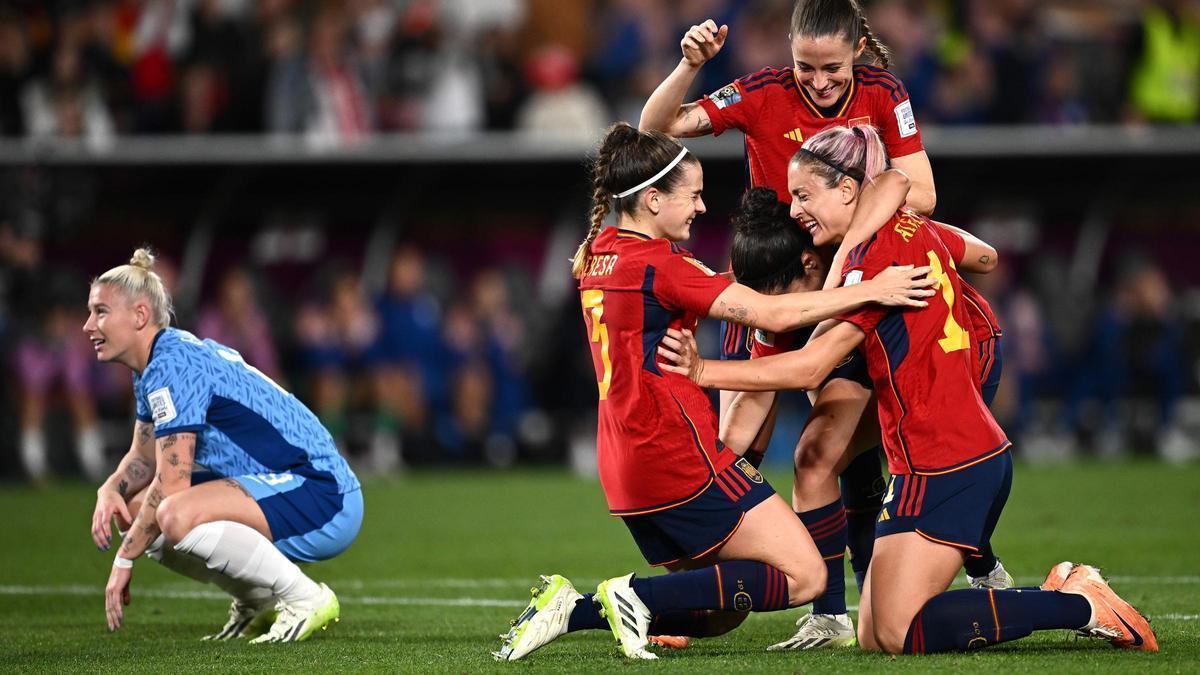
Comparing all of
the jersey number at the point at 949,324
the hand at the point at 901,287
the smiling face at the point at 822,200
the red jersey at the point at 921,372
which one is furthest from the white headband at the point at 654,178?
the jersey number at the point at 949,324

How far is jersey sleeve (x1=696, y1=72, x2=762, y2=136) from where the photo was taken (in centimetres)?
661

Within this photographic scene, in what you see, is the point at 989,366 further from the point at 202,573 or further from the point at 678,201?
the point at 202,573

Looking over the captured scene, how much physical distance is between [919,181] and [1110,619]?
1.94m

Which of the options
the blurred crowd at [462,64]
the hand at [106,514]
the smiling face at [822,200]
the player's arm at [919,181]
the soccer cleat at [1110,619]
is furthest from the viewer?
the blurred crowd at [462,64]

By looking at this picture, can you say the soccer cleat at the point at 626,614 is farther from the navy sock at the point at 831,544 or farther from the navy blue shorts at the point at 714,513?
the navy sock at the point at 831,544

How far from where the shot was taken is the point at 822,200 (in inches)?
Result: 227

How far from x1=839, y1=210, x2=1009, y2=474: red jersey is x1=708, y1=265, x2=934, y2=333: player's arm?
0.08 meters

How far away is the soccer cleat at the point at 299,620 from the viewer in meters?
6.38

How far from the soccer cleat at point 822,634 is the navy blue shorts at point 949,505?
0.66m

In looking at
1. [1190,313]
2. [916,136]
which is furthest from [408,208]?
[916,136]

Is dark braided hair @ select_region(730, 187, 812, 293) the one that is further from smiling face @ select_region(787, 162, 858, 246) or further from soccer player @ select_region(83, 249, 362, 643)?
soccer player @ select_region(83, 249, 362, 643)

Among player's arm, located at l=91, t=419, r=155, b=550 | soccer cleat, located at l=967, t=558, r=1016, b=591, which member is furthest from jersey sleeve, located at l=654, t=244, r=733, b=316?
player's arm, located at l=91, t=419, r=155, b=550

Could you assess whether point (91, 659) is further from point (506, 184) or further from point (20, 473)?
point (506, 184)

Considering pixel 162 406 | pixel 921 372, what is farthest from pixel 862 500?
pixel 162 406
